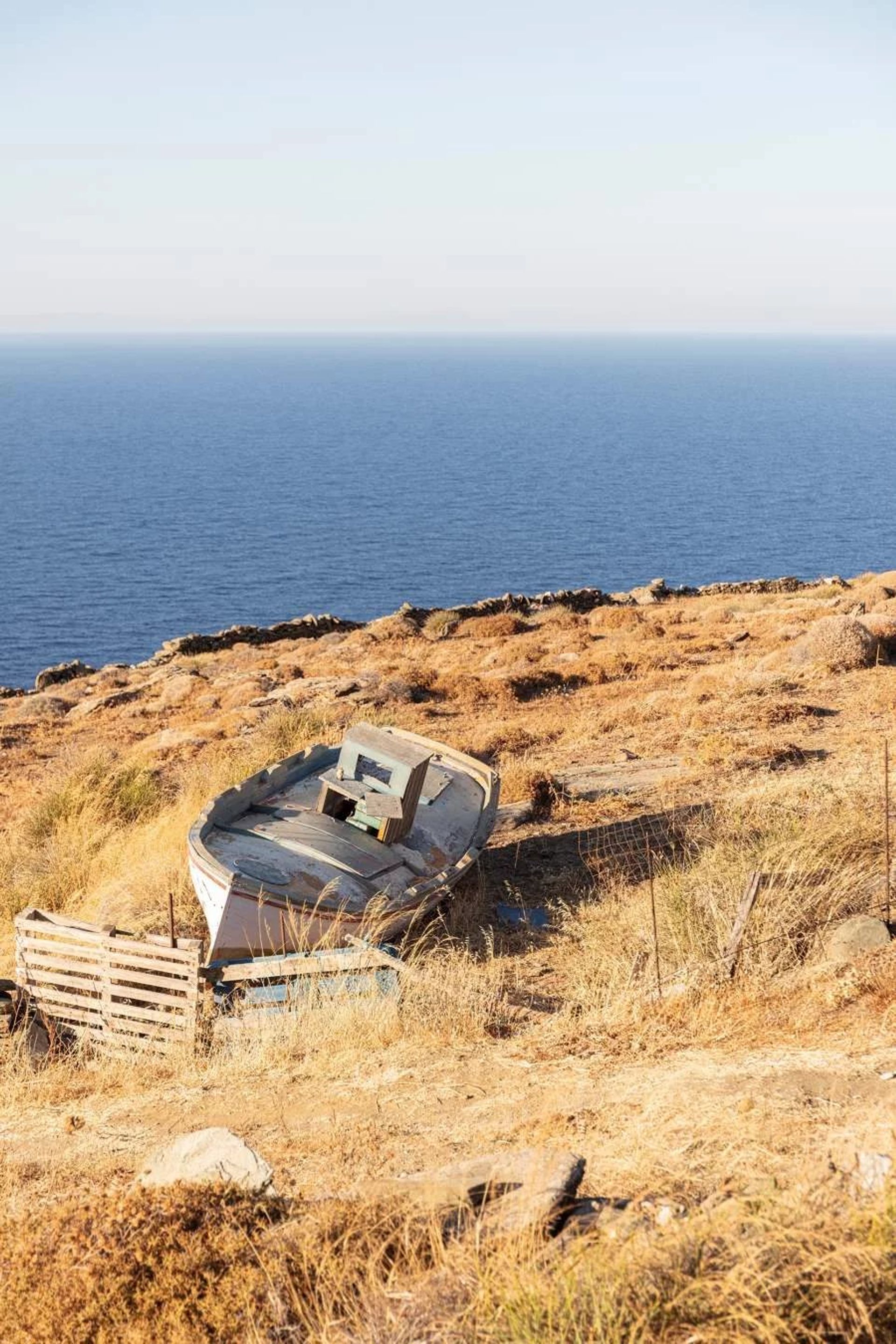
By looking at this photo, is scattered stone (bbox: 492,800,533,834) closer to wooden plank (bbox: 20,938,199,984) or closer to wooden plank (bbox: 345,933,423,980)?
wooden plank (bbox: 345,933,423,980)

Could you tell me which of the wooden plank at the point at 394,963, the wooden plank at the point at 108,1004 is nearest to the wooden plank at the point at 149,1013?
the wooden plank at the point at 108,1004

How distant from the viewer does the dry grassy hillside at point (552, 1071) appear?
187 inches

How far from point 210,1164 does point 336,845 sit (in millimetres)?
6347

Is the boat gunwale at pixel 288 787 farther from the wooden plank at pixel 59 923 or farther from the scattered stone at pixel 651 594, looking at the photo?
the scattered stone at pixel 651 594

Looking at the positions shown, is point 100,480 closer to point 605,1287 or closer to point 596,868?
point 596,868

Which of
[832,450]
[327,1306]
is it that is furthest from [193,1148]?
[832,450]

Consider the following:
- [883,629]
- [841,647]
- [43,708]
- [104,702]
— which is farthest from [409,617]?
[841,647]

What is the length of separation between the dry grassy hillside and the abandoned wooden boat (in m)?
0.76

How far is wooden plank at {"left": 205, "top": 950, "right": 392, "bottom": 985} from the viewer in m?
10.7

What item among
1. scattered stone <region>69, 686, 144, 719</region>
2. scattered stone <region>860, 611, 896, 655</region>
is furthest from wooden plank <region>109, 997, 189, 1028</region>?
scattered stone <region>69, 686, 144, 719</region>

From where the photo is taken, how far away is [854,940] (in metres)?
10.0

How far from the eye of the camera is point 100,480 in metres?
124

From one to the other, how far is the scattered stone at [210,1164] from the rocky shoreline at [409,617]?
33507 mm

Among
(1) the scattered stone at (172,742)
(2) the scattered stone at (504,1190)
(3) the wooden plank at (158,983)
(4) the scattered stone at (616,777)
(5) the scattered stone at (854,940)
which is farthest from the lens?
(1) the scattered stone at (172,742)
